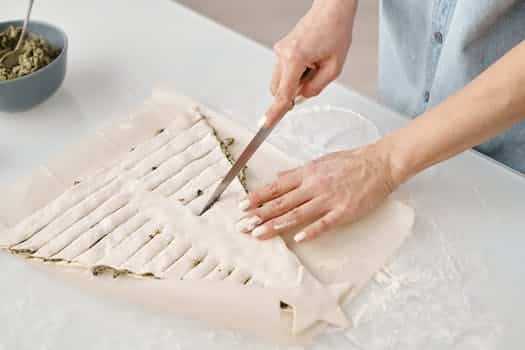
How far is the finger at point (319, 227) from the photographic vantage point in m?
0.99

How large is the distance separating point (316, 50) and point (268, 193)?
1.01 feet

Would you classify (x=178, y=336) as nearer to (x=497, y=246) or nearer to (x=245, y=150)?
(x=245, y=150)

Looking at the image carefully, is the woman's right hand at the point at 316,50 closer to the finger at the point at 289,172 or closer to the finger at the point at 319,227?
the finger at the point at 289,172

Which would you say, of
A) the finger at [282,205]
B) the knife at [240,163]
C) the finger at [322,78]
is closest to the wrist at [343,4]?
the finger at [322,78]

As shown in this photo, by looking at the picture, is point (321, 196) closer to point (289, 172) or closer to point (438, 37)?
point (289, 172)

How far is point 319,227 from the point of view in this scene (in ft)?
3.24

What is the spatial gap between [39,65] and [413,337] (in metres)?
0.86

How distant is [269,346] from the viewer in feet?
2.94

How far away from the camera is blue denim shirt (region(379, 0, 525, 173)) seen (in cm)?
104

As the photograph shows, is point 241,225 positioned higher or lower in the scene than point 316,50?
lower

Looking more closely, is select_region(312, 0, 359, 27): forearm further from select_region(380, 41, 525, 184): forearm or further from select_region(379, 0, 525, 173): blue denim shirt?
select_region(380, 41, 525, 184): forearm

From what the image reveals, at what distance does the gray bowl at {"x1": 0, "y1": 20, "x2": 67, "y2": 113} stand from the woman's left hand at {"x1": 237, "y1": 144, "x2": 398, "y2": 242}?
1.61 ft

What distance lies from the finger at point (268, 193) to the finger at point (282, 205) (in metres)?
0.02

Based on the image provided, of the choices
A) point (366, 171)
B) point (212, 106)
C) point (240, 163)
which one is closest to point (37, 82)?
point (212, 106)
